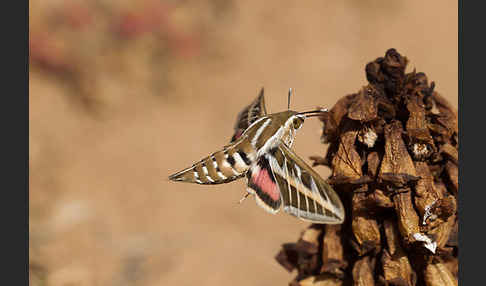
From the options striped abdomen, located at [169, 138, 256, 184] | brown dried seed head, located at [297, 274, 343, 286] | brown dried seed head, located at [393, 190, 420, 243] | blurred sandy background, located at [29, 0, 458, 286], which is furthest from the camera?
blurred sandy background, located at [29, 0, 458, 286]

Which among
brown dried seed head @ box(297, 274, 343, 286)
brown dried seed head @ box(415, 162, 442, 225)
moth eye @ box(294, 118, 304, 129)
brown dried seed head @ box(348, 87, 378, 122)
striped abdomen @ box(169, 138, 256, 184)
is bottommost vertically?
brown dried seed head @ box(297, 274, 343, 286)

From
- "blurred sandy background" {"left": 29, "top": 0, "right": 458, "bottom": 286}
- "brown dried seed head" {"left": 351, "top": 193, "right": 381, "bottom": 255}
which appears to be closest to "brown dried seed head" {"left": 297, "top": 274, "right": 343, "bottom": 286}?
"brown dried seed head" {"left": 351, "top": 193, "right": 381, "bottom": 255}

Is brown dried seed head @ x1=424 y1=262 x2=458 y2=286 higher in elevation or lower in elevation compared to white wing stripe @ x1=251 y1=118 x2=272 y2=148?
lower

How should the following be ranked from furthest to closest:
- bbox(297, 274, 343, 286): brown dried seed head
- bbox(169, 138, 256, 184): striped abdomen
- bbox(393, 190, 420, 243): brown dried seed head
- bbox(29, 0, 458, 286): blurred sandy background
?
1. bbox(29, 0, 458, 286): blurred sandy background
2. bbox(169, 138, 256, 184): striped abdomen
3. bbox(297, 274, 343, 286): brown dried seed head
4. bbox(393, 190, 420, 243): brown dried seed head

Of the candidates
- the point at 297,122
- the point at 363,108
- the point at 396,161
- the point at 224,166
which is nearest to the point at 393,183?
the point at 396,161

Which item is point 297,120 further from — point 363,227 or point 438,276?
point 438,276

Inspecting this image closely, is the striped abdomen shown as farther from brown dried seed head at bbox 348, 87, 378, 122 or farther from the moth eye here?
brown dried seed head at bbox 348, 87, 378, 122
